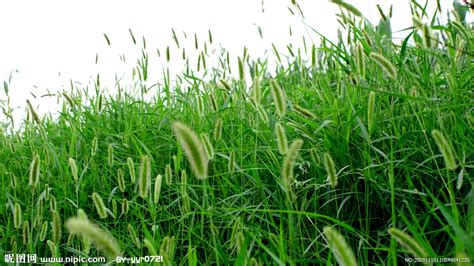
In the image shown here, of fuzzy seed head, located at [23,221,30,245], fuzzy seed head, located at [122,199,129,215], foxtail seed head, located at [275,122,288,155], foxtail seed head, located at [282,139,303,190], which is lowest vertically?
fuzzy seed head, located at [23,221,30,245]

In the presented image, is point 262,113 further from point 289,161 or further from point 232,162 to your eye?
point 289,161

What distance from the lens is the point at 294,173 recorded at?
81.7 inches

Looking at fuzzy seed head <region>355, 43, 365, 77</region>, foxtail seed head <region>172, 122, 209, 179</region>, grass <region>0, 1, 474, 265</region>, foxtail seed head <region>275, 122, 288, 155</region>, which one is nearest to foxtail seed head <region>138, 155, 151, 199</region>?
grass <region>0, 1, 474, 265</region>

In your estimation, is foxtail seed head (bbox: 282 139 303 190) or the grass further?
the grass

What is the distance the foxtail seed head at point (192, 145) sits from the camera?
112cm

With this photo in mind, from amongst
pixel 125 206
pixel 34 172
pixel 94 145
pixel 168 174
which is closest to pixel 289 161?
pixel 168 174

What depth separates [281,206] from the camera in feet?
6.01

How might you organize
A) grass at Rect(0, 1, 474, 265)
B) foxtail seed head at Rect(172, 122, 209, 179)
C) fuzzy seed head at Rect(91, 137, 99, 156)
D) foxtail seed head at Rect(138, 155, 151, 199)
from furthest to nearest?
fuzzy seed head at Rect(91, 137, 99, 156) < grass at Rect(0, 1, 474, 265) < foxtail seed head at Rect(138, 155, 151, 199) < foxtail seed head at Rect(172, 122, 209, 179)

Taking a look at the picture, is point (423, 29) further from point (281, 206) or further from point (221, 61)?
point (221, 61)

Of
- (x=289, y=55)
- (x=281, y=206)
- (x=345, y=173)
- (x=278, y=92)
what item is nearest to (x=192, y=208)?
(x=281, y=206)

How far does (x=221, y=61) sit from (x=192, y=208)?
4.28 feet

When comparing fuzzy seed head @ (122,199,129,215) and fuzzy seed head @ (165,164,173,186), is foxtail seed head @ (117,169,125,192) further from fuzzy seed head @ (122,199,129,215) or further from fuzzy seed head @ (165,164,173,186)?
fuzzy seed head @ (165,164,173,186)

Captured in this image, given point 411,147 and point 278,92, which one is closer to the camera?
point 278,92

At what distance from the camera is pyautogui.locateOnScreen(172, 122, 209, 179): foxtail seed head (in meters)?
1.12
